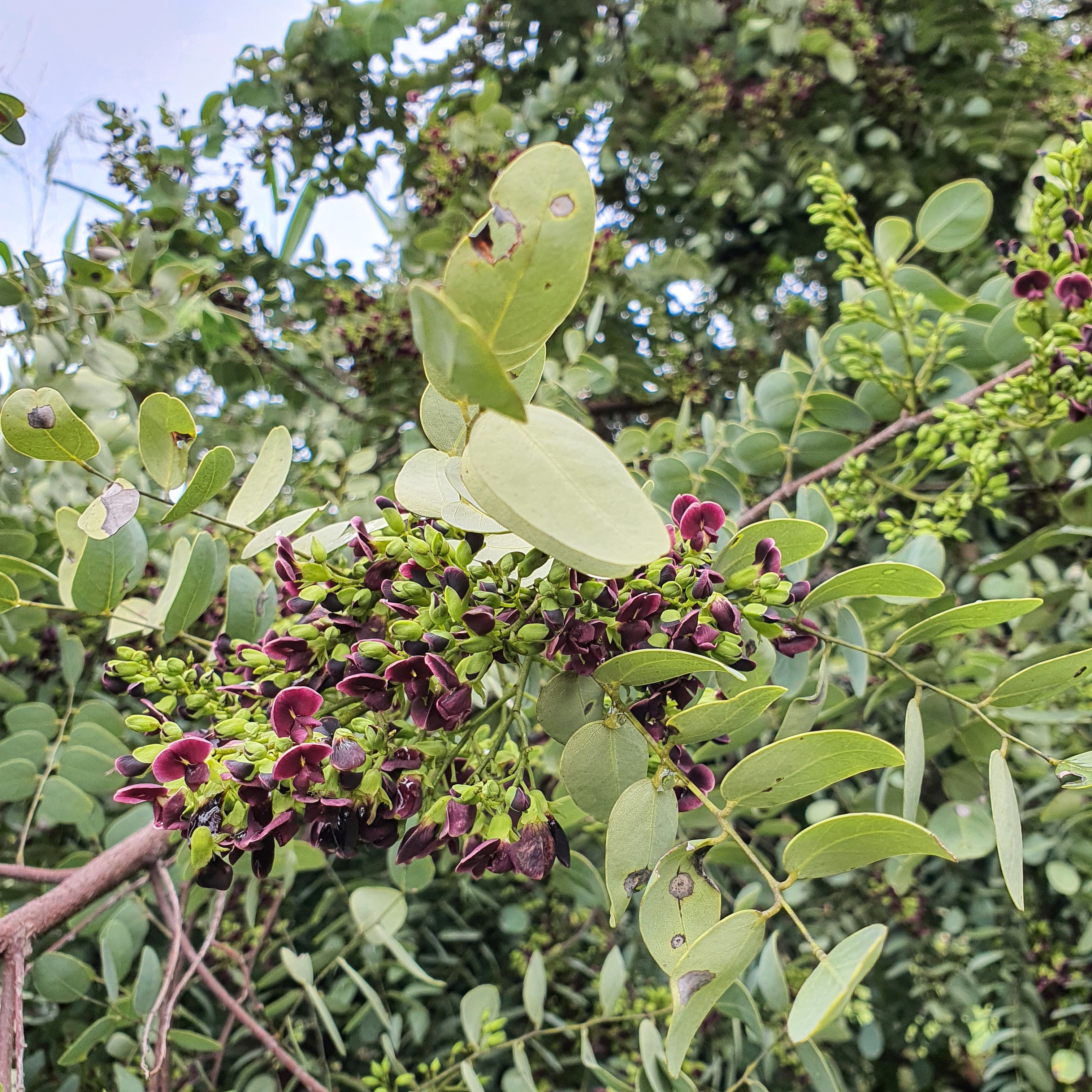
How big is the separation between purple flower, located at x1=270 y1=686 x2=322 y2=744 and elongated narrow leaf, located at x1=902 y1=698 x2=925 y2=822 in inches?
20.4

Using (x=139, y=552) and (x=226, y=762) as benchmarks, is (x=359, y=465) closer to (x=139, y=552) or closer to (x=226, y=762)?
(x=139, y=552)

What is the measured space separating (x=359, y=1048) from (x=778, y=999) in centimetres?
108

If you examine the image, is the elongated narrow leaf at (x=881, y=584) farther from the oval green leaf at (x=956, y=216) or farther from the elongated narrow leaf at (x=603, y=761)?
the oval green leaf at (x=956, y=216)

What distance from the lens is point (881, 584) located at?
696 mm

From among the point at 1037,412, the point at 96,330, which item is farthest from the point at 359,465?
the point at 1037,412

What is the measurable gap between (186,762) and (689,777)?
0.42 meters

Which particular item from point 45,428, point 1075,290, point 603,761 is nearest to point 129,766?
point 45,428

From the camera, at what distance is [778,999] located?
1.14 m

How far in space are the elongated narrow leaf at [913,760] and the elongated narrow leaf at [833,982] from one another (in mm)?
225

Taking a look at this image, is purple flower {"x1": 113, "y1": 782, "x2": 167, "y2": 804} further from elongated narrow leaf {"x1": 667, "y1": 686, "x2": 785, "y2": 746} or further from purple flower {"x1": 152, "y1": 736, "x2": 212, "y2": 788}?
elongated narrow leaf {"x1": 667, "y1": 686, "x2": 785, "y2": 746}

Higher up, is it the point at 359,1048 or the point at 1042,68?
the point at 1042,68

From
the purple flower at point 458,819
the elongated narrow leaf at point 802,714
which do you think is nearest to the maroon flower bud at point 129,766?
the purple flower at point 458,819

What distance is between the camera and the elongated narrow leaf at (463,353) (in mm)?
346

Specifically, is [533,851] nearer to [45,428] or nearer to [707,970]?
[707,970]
